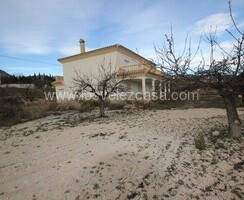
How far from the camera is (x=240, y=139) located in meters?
5.15

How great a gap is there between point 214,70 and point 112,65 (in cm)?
1568

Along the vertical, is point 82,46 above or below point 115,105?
above

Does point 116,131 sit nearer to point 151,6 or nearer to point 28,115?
point 151,6

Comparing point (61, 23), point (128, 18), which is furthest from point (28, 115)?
point (128, 18)

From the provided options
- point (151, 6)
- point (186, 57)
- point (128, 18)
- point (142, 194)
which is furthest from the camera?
point (128, 18)

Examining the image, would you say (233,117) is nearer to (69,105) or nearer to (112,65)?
(69,105)

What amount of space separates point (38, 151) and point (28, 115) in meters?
8.74

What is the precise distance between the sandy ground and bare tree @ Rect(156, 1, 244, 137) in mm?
1318

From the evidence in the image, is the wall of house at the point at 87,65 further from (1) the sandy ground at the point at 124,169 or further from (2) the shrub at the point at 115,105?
(1) the sandy ground at the point at 124,169

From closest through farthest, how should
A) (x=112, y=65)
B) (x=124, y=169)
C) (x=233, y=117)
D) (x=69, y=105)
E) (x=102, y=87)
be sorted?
1. (x=124, y=169)
2. (x=233, y=117)
3. (x=102, y=87)
4. (x=69, y=105)
5. (x=112, y=65)

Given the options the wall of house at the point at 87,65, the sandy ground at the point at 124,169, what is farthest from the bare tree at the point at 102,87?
the wall of house at the point at 87,65

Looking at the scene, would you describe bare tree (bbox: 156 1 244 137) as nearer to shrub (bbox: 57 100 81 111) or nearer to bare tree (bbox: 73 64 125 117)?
bare tree (bbox: 73 64 125 117)

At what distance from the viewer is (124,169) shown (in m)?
3.99

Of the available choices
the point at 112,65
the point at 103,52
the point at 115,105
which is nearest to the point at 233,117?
the point at 115,105
